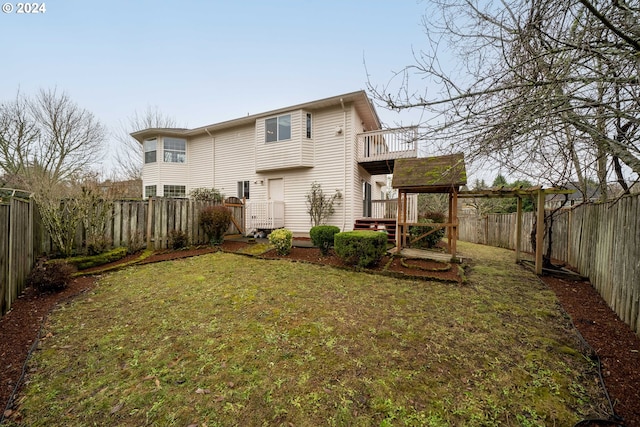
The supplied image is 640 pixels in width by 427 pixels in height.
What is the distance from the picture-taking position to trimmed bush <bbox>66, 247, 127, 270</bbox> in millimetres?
5777

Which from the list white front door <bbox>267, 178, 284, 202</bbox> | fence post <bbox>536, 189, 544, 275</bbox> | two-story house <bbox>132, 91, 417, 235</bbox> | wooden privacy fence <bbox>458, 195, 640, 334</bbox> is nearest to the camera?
wooden privacy fence <bbox>458, 195, 640, 334</bbox>

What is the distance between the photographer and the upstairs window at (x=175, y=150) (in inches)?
569

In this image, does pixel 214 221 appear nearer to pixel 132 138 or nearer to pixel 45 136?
pixel 45 136

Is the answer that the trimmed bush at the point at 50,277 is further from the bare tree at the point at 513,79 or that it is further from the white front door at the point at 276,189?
the white front door at the point at 276,189

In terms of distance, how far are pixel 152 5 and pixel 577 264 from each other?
15050 mm

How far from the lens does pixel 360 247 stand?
6430 millimetres

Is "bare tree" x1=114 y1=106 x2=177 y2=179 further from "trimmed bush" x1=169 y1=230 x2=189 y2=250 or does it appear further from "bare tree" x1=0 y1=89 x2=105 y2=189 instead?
"trimmed bush" x1=169 y1=230 x2=189 y2=250

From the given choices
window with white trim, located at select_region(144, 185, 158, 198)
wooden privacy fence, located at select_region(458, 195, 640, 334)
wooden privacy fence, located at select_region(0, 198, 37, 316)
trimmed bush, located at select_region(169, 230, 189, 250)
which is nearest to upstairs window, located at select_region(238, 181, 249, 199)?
trimmed bush, located at select_region(169, 230, 189, 250)

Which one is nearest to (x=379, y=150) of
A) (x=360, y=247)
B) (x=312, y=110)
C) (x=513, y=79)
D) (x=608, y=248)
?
(x=312, y=110)

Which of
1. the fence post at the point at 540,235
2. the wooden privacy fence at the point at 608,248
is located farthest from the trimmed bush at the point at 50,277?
the fence post at the point at 540,235

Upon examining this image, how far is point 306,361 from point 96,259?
6.47 metres

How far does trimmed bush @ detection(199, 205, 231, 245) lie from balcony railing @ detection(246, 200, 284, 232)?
2033 millimetres

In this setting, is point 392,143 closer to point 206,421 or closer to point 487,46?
point 487,46

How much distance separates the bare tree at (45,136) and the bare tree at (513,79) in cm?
2038
